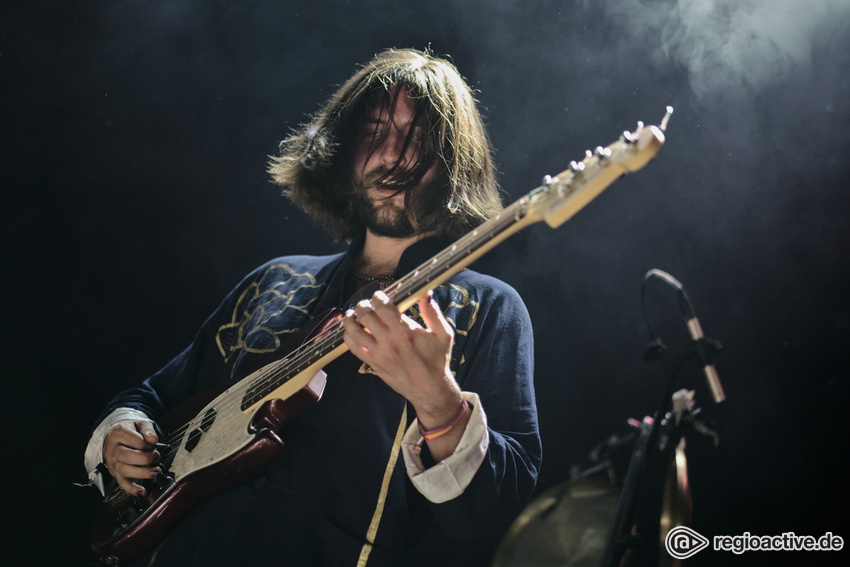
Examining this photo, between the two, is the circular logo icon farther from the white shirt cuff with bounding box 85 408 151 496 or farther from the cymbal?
the white shirt cuff with bounding box 85 408 151 496

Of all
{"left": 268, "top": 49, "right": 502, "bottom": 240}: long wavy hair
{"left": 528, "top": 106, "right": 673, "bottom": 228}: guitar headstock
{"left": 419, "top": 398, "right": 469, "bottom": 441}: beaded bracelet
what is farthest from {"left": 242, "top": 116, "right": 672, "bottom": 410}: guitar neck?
{"left": 268, "top": 49, "right": 502, "bottom": 240}: long wavy hair

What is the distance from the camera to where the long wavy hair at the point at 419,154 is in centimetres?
174

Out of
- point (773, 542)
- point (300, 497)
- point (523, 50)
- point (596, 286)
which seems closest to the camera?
point (300, 497)

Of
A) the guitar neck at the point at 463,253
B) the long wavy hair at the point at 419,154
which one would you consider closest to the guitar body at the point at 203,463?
the guitar neck at the point at 463,253

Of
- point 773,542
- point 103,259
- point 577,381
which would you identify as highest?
point 103,259

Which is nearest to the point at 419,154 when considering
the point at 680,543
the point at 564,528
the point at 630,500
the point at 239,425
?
the point at 239,425

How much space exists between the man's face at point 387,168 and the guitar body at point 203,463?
41cm

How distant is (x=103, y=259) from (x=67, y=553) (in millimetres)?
1045

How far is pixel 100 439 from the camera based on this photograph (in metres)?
1.62

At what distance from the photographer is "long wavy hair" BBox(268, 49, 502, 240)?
1.74 m

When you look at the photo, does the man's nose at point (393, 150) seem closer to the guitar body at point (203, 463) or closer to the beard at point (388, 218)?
the beard at point (388, 218)

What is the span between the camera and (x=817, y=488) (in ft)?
5.66

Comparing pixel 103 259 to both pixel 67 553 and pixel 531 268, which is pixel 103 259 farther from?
pixel 531 268

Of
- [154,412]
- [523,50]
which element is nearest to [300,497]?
[154,412]
